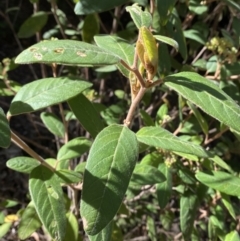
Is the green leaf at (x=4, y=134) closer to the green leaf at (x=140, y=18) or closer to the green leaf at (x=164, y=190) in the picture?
the green leaf at (x=140, y=18)

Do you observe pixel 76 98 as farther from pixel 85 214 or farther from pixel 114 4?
pixel 85 214

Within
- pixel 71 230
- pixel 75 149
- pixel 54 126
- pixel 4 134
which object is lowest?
pixel 71 230

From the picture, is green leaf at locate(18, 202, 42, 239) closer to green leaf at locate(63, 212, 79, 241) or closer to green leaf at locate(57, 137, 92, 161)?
green leaf at locate(63, 212, 79, 241)

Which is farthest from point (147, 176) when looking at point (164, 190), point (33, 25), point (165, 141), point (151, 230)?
point (33, 25)

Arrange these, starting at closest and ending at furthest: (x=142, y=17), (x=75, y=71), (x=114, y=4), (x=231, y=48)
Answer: (x=142, y=17), (x=114, y=4), (x=231, y=48), (x=75, y=71)

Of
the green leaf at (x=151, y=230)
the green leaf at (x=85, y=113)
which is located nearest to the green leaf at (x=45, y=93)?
the green leaf at (x=85, y=113)

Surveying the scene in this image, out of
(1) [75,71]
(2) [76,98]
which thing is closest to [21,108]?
(2) [76,98]

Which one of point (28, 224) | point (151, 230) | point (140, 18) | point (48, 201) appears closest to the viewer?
→ point (140, 18)

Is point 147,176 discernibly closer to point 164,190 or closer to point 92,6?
point 164,190
